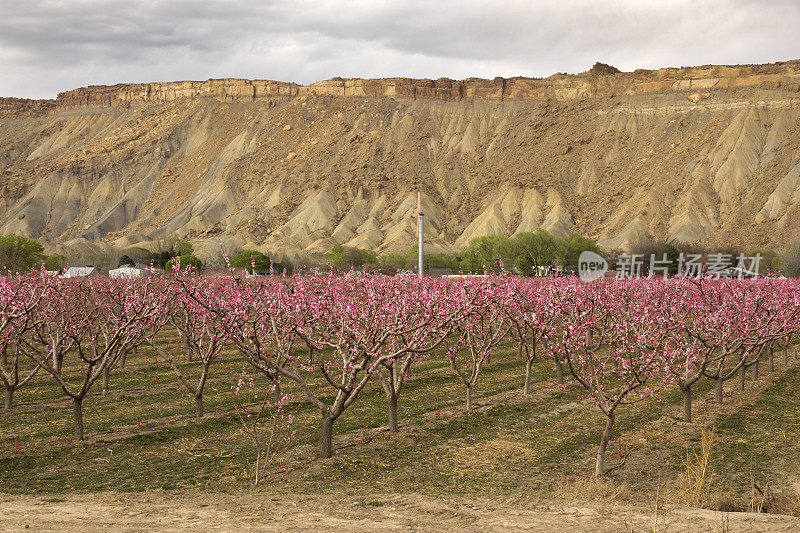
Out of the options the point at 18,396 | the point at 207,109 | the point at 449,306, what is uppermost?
the point at 207,109

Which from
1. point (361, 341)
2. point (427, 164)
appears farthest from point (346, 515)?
point (427, 164)

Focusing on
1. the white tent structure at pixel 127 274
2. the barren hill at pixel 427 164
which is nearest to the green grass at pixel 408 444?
the white tent structure at pixel 127 274

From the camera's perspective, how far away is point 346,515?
39.0 feet

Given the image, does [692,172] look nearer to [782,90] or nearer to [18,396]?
[782,90]

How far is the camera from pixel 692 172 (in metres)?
124

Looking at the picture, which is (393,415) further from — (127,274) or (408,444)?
(127,274)

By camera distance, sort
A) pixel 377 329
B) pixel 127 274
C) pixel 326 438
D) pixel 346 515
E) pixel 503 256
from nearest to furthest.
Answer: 1. pixel 346 515
2. pixel 377 329
3. pixel 326 438
4. pixel 127 274
5. pixel 503 256

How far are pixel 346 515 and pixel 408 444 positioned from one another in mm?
5897

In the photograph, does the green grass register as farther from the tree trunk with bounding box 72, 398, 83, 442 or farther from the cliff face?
the cliff face

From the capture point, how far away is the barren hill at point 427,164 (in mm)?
121375

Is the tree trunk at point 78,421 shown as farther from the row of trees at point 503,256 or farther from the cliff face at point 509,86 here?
the cliff face at point 509,86

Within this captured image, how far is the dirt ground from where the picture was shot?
1096 centimetres

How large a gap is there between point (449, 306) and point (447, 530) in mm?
8539

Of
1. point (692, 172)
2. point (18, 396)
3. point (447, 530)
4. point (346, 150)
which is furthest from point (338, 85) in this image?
point (447, 530)
